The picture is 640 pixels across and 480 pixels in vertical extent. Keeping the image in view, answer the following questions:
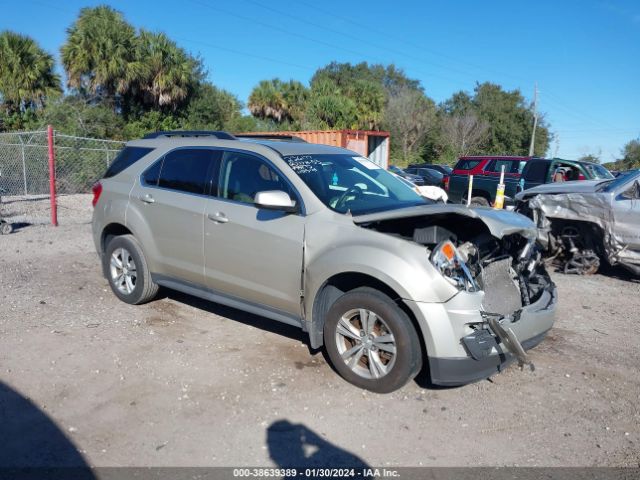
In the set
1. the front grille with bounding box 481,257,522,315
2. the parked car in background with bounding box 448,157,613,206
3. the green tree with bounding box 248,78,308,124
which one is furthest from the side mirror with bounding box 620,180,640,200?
the green tree with bounding box 248,78,308,124

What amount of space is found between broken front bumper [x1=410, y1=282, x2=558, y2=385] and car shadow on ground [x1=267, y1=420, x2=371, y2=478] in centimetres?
88

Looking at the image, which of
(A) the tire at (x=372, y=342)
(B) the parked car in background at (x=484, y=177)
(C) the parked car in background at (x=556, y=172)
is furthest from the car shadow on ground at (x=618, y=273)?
(A) the tire at (x=372, y=342)

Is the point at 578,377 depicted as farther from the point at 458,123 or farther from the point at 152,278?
the point at 458,123

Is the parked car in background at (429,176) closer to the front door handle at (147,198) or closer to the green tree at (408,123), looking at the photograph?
the green tree at (408,123)

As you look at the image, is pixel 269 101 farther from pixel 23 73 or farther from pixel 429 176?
pixel 23 73

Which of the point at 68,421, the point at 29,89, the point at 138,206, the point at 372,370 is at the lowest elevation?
the point at 68,421

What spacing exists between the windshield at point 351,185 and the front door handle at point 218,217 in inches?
29.8

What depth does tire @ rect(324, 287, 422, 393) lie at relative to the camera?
3.85 metres

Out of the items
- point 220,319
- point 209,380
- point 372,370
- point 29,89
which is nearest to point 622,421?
point 372,370

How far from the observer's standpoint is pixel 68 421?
3623mm

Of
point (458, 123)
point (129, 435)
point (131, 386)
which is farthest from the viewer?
point (458, 123)

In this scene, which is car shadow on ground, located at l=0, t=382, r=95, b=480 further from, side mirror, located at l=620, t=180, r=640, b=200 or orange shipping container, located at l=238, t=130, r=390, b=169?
orange shipping container, located at l=238, t=130, r=390, b=169

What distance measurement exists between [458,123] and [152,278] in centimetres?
4622

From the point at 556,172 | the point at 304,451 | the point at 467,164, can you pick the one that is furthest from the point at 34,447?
the point at 467,164
